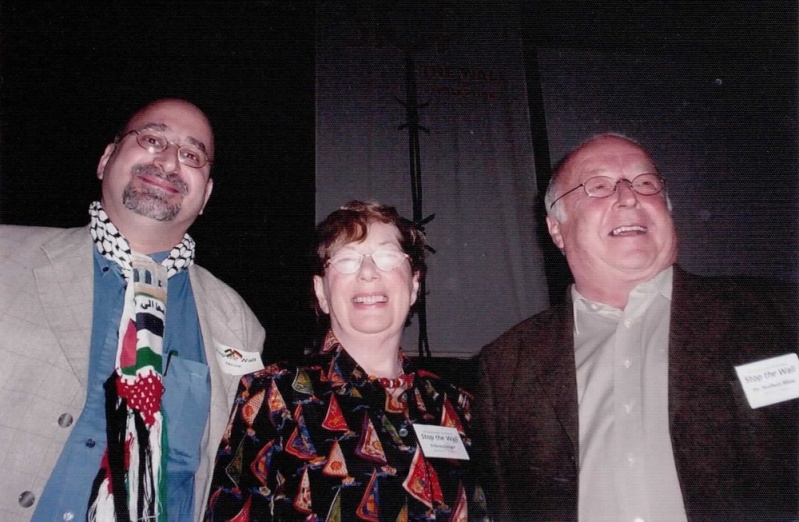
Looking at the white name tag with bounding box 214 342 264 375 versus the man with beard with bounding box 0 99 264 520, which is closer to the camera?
the man with beard with bounding box 0 99 264 520

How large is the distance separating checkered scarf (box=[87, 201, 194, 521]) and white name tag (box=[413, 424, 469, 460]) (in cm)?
94

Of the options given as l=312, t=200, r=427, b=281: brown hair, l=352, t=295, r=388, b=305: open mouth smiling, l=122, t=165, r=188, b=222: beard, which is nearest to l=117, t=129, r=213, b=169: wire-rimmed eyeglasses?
A: l=122, t=165, r=188, b=222: beard

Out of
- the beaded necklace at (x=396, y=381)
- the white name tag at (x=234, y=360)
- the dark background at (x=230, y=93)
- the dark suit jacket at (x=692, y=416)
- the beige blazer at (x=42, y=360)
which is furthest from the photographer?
the dark background at (x=230, y=93)

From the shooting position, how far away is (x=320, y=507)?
1400mm

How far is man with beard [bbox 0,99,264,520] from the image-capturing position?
1.54 metres

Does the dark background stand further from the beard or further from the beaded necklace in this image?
the beaded necklace

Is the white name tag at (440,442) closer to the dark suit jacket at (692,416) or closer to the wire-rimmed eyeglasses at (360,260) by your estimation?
the dark suit jacket at (692,416)

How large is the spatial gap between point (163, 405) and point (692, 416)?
185 cm

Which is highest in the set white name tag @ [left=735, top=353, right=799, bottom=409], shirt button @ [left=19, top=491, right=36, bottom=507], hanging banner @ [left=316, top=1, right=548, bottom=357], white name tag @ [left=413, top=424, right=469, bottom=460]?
hanging banner @ [left=316, top=1, right=548, bottom=357]

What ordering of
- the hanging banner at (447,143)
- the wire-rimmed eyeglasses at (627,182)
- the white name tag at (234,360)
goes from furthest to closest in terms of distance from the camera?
the hanging banner at (447,143) → the white name tag at (234,360) → the wire-rimmed eyeglasses at (627,182)

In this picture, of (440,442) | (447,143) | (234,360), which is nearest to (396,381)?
(440,442)

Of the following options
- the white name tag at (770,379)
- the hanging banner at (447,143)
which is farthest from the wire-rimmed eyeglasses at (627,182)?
the hanging banner at (447,143)

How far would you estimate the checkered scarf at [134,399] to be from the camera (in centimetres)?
159

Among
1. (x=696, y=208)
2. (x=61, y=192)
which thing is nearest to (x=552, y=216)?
(x=696, y=208)
